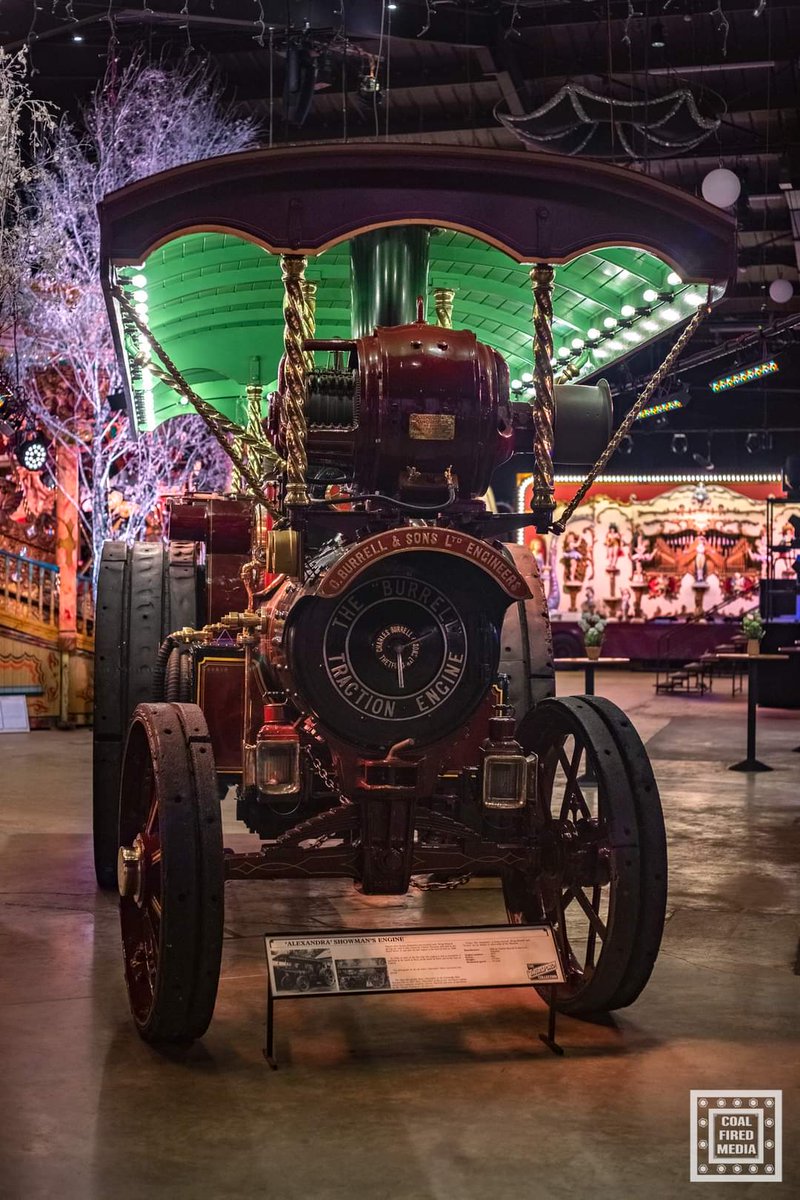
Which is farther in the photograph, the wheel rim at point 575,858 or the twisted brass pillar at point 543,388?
the twisted brass pillar at point 543,388

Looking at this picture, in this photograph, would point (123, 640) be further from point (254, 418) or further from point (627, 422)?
point (627, 422)

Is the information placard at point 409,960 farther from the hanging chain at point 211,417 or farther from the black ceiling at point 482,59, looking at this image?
the black ceiling at point 482,59

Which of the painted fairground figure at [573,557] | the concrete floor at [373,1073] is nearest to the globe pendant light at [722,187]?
the concrete floor at [373,1073]

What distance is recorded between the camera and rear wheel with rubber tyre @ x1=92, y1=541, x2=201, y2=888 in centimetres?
558

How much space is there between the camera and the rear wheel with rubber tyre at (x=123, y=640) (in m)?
5.58

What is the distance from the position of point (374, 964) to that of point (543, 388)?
5.30 feet

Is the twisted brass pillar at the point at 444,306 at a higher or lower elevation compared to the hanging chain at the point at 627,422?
higher

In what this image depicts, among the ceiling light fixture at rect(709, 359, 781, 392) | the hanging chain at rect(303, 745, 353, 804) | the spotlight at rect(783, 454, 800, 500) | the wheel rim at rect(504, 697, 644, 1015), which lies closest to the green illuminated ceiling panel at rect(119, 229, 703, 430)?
the wheel rim at rect(504, 697, 644, 1015)

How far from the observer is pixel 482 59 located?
10.9 metres

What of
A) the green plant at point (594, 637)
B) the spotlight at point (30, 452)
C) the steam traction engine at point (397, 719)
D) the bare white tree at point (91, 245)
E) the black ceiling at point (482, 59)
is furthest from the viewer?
the bare white tree at point (91, 245)

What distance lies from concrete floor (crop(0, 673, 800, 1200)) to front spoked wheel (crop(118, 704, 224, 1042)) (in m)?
0.13

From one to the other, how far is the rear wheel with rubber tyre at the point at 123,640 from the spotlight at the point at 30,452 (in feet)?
28.3

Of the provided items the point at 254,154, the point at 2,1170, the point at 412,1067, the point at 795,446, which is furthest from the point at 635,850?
the point at 795,446

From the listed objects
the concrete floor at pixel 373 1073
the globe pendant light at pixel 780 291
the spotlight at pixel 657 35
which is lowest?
the concrete floor at pixel 373 1073
